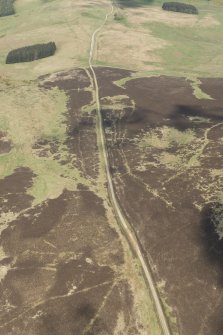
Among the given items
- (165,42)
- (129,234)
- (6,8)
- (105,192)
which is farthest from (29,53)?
(129,234)

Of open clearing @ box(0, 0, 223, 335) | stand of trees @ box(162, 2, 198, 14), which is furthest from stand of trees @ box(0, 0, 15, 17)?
open clearing @ box(0, 0, 223, 335)

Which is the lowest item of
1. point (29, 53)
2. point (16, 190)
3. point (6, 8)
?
point (16, 190)

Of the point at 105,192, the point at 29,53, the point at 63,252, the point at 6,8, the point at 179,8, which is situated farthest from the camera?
the point at 6,8

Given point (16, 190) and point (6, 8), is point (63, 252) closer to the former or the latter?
point (16, 190)

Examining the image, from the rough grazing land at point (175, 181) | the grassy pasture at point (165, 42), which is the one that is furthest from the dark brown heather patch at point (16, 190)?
the grassy pasture at point (165, 42)

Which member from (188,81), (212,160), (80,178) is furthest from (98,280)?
(188,81)

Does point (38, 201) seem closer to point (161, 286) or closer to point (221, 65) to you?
point (161, 286)
